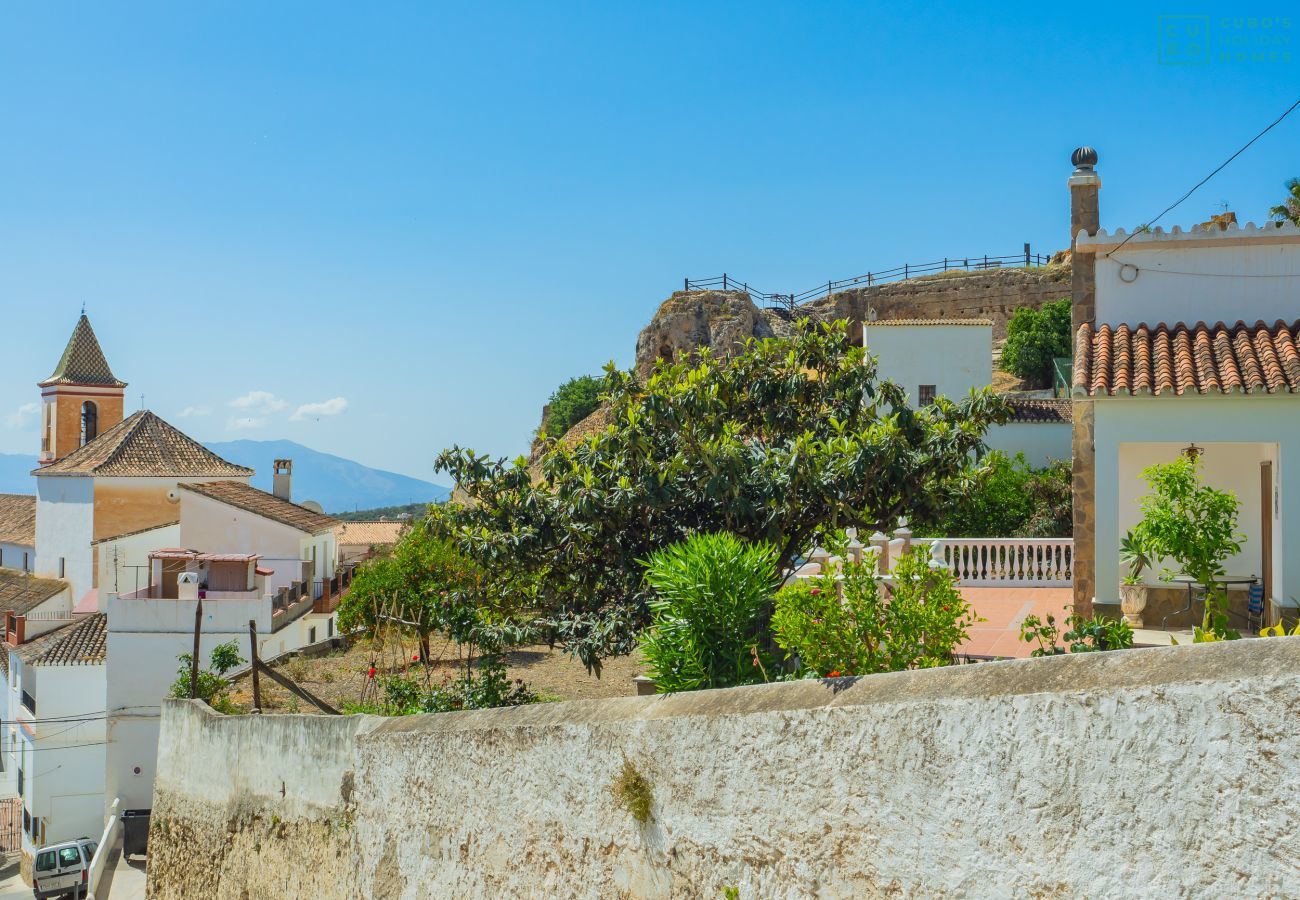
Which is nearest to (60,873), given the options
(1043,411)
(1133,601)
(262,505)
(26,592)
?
(262,505)

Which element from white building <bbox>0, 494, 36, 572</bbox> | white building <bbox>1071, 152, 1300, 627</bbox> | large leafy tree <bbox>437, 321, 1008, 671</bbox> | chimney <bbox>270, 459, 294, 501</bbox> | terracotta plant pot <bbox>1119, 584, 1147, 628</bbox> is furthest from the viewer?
Answer: white building <bbox>0, 494, 36, 572</bbox>

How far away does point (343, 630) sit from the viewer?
1031 inches

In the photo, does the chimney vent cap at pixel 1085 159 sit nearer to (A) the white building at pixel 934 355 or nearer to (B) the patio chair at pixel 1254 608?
(B) the patio chair at pixel 1254 608

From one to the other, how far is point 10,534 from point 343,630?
30.9 meters

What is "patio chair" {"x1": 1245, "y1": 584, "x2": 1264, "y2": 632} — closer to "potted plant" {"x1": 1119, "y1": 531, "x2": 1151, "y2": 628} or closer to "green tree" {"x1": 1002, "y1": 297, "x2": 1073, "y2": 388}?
"potted plant" {"x1": 1119, "y1": 531, "x2": 1151, "y2": 628}

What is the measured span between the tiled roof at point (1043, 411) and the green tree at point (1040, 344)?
13225mm

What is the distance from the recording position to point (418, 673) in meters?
15.1

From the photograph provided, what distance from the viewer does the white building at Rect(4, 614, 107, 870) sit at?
1075 inches

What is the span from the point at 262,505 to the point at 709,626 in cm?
3330

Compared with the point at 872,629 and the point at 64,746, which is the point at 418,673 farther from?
the point at 64,746

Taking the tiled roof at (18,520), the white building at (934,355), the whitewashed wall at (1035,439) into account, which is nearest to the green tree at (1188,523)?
the whitewashed wall at (1035,439)

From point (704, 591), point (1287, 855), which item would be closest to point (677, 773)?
point (704, 591)

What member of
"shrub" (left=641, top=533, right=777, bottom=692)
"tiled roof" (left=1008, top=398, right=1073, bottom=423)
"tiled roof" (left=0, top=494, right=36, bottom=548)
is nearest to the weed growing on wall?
"shrub" (left=641, top=533, right=777, bottom=692)

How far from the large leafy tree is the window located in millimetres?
49397
